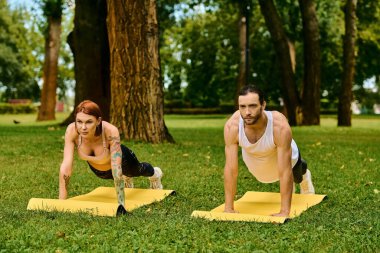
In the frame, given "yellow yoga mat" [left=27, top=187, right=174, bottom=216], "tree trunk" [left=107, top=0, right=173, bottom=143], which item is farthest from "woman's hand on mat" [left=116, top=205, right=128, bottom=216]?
"tree trunk" [left=107, top=0, right=173, bottom=143]

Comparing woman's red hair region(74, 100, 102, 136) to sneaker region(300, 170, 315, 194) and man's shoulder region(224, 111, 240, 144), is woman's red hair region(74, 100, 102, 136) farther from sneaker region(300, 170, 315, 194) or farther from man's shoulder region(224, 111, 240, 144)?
sneaker region(300, 170, 315, 194)

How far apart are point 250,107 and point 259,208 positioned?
5.03ft

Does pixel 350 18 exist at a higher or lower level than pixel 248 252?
higher

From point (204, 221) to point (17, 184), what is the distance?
13.5 feet

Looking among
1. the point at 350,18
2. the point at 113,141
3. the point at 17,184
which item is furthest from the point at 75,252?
the point at 350,18

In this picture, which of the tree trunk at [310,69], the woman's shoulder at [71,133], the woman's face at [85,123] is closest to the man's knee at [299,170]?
the woman's face at [85,123]

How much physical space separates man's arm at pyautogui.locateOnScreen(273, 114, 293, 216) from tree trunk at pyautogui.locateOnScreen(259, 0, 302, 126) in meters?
20.2

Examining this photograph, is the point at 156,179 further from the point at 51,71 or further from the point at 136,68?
the point at 51,71

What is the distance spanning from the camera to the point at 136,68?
48.1ft

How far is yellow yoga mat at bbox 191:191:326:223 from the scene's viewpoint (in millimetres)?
6715

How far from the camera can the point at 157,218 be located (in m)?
6.68

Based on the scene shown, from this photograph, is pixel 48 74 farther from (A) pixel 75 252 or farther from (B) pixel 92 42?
(A) pixel 75 252

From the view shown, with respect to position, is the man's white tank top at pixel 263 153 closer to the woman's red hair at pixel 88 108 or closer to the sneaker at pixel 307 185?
the sneaker at pixel 307 185

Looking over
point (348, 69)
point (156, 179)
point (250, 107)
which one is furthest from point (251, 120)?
point (348, 69)
